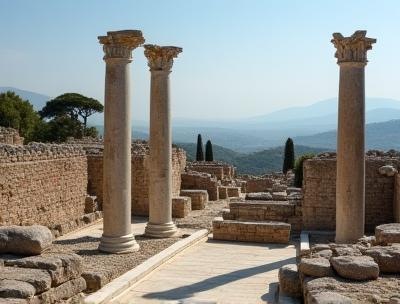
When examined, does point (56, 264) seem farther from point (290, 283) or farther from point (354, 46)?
point (354, 46)

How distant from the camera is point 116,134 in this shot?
13.4 m

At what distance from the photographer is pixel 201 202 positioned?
23203 mm

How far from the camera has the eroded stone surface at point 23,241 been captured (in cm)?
819

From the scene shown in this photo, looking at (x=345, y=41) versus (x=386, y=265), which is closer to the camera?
(x=386, y=265)

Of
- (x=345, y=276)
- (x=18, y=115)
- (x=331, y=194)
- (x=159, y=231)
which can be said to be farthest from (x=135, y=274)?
(x=18, y=115)

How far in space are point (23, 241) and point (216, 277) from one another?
4668 mm

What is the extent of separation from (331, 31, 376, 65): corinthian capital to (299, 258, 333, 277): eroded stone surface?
5949 mm

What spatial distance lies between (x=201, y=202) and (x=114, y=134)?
34.2 feet

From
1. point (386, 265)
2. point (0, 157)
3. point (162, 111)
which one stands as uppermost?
point (162, 111)

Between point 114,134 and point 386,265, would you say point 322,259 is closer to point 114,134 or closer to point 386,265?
point 386,265

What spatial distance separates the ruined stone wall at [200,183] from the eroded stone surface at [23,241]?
1781 centimetres

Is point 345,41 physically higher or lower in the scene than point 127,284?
higher

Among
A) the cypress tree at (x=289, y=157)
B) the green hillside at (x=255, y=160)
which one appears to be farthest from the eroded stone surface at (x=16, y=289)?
the green hillside at (x=255, y=160)

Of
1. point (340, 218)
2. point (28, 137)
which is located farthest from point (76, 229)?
point (28, 137)
